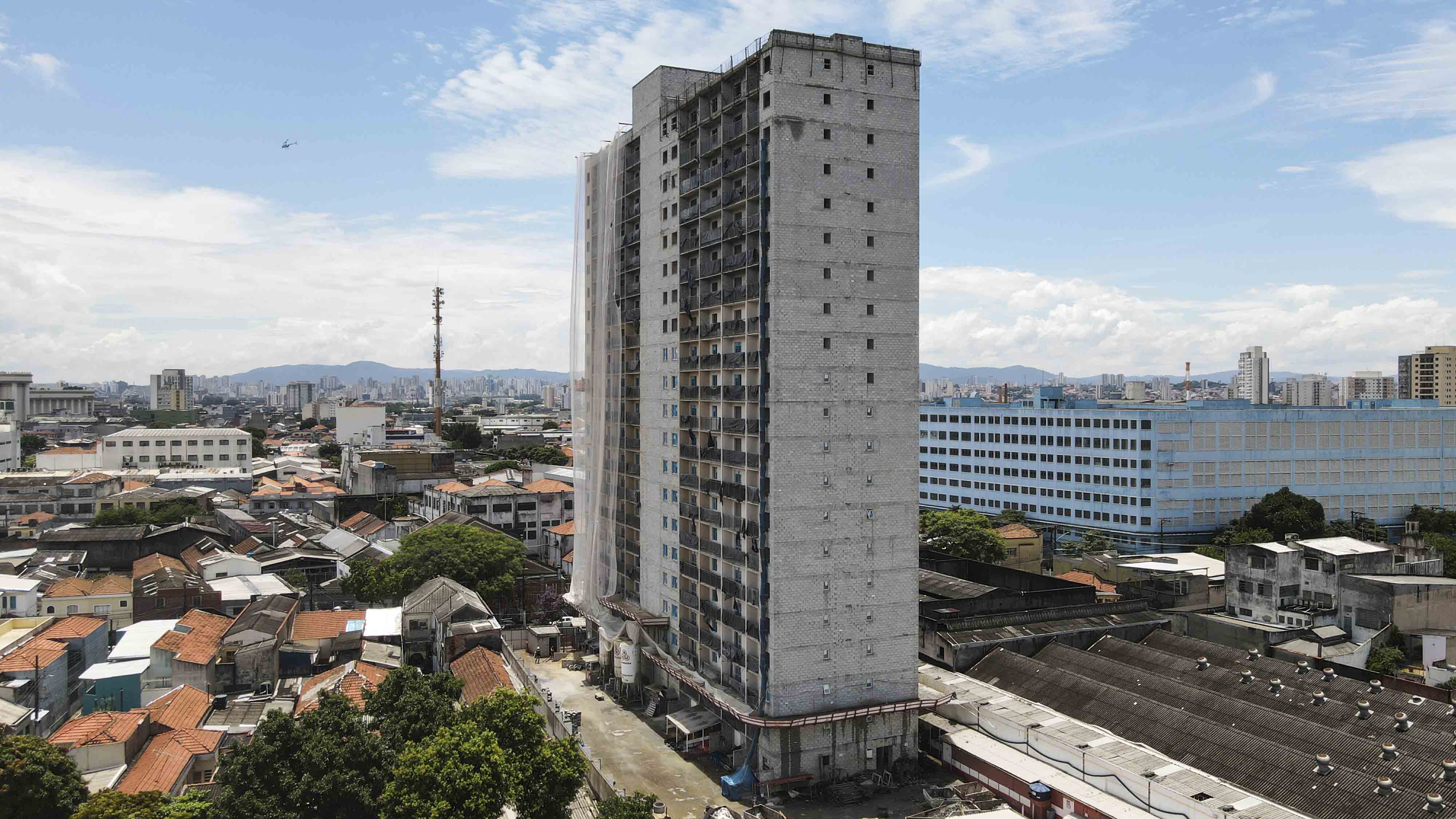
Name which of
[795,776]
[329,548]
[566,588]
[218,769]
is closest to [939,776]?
[795,776]

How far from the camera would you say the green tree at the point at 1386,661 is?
157 feet

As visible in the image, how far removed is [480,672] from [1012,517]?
64132 mm

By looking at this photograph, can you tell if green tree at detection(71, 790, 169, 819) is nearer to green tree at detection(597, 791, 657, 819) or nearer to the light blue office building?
green tree at detection(597, 791, 657, 819)

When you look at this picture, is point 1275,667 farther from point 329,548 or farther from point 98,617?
point 329,548

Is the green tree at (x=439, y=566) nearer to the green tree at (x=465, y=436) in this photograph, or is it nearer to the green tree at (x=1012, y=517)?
the green tree at (x=1012, y=517)

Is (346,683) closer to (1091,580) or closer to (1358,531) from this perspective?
(1091,580)

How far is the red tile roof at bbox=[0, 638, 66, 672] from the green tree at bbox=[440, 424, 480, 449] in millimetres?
132181

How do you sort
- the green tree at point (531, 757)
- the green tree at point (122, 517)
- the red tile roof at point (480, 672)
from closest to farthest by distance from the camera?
the green tree at point (531, 757), the red tile roof at point (480, 672), the green tree at point (122, 517)

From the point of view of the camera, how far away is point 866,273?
4041 cm

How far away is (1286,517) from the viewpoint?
80312mm

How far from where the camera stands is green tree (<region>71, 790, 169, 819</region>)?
29.0 m

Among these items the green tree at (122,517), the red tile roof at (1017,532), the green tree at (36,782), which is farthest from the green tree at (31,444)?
the green tree at (36,782)

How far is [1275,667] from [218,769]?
41.7 meters

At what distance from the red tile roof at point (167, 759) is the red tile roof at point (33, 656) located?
22.1ft
